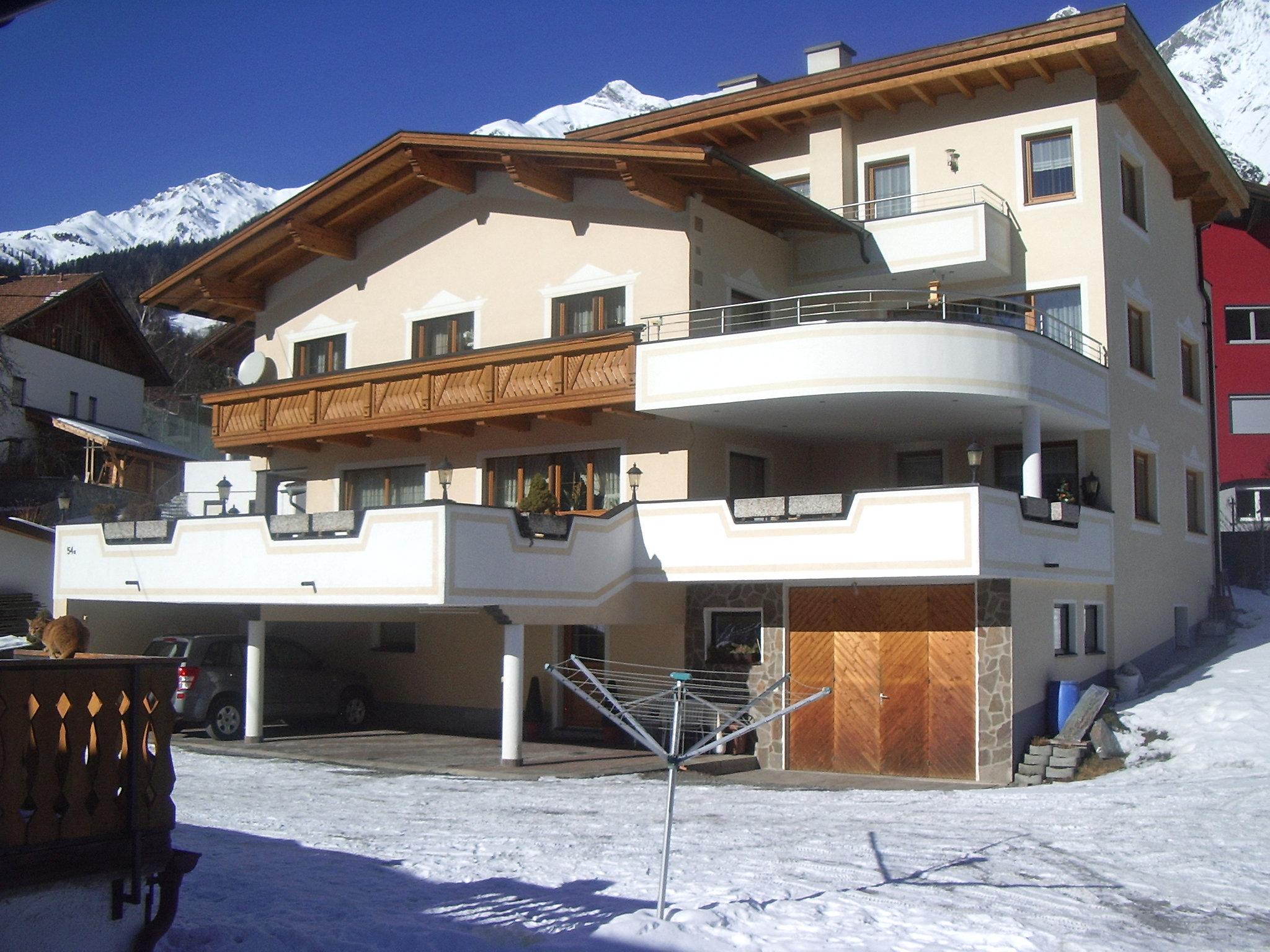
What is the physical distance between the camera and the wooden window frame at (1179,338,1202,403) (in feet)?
87.7

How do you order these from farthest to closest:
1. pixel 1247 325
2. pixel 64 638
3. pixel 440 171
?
pixel 1247 325
pixel 440 171
pixel 64 638

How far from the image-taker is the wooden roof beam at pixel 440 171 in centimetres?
2281

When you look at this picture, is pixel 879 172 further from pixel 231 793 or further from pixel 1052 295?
pixel 231 793

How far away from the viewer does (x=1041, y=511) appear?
62.5 feet

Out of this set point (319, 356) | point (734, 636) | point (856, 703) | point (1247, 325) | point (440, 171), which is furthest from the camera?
point (1247, 325)

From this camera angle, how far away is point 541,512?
19641mm

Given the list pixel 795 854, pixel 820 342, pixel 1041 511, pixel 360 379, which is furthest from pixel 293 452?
pixel 795 854

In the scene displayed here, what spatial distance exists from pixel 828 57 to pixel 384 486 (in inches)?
473

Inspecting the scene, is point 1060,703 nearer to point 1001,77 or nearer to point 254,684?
point 1001,77

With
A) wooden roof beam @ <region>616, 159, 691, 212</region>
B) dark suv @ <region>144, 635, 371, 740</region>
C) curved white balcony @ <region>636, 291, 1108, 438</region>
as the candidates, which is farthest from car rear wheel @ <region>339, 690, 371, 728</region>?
wooden roof beam @ <region>616, 159, 691, 212</region>

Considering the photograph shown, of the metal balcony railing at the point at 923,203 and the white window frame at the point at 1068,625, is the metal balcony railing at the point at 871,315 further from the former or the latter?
the white window frame at the point at 1068,625

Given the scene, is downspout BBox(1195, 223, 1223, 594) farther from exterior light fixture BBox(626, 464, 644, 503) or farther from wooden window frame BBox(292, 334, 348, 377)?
wooden window frame BBox(292, 334, 348, 377)

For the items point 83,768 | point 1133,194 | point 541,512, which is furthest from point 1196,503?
point 83,768

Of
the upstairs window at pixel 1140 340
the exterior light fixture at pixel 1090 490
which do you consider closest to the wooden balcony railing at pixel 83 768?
the exterior light fixture at pixel 1090 490
